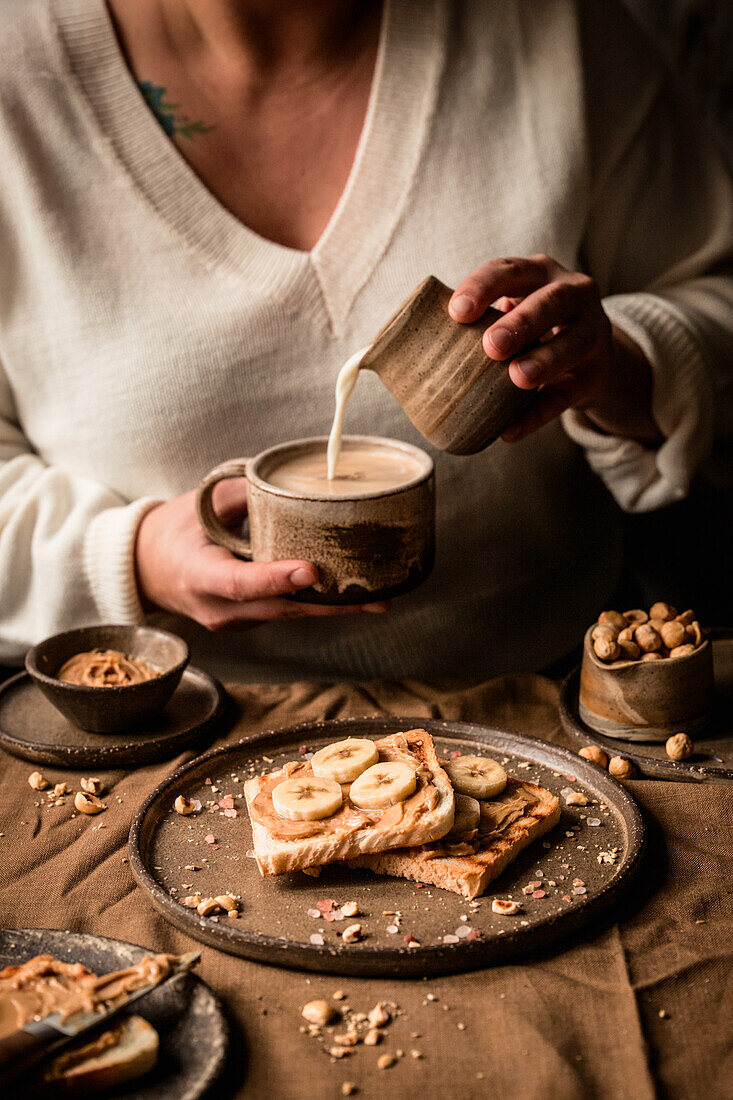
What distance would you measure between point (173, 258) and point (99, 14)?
349mm

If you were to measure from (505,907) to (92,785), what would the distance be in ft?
1.50

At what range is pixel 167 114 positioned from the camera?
1432mm

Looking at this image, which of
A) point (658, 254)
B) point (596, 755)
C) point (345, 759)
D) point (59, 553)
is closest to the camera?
point (345, 759)

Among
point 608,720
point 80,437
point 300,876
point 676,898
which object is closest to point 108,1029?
point 300,876

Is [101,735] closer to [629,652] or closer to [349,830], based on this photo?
[349,830]

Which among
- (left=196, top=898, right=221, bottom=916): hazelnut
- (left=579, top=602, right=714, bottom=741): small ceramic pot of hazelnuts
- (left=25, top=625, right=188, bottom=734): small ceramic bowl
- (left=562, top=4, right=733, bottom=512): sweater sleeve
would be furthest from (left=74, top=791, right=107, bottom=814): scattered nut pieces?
(left=562, top=4, right=733, bottom=512): sweater sleeve

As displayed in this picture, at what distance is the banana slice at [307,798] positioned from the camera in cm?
88

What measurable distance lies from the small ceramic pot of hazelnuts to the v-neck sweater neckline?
2.00ft

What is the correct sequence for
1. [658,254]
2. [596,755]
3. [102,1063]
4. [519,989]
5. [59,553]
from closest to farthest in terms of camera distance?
[102,1063] < [519,989] < [596,755] < [59,553] < [658,254]

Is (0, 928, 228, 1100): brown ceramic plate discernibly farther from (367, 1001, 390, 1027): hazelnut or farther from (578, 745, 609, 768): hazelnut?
(578, 745, 609, 768): hazelnut

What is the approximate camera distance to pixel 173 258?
1407 mm

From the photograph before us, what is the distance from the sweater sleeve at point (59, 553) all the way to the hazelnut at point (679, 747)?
716mm

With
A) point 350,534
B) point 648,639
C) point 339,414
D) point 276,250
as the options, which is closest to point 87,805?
point 350,534

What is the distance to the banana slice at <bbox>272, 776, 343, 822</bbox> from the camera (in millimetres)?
882
